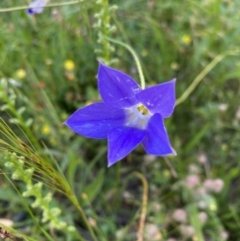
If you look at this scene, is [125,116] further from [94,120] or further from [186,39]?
[186,39]

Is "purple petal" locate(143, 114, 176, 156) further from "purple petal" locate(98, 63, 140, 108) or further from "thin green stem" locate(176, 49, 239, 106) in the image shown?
"thin green stem" locate(176, 49, 239, 106)

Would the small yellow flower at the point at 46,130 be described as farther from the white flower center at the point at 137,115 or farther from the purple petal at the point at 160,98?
the purple petal at the point at 160,98

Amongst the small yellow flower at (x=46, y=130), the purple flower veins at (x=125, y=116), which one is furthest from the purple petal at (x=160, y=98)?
the small yellow flower at (x=46, y=130)

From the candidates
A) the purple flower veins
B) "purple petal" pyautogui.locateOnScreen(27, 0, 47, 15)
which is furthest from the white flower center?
"purple petal" pyautogui.locateOnScreen(27, 0, 47, 15)

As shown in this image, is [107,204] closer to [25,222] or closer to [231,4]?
[25,222]

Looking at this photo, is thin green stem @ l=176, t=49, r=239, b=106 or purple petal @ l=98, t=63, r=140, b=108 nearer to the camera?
purple petal @ l=98, t=63, r=140, b=108

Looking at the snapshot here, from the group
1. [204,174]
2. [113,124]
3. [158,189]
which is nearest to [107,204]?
[158,189]

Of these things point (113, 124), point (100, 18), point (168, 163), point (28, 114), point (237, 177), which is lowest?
point (237, 177)
